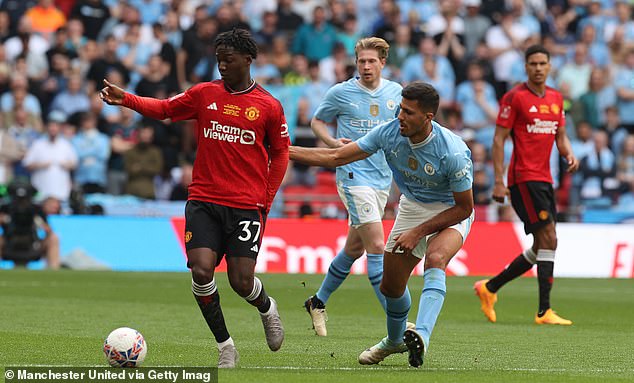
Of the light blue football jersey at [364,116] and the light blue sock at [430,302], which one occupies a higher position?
the light blue football jersey at [364,116]

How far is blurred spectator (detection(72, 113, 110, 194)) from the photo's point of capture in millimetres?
23578

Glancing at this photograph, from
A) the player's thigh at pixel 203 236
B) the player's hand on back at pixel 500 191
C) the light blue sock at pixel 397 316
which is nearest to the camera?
the player's thigh at pixel 203 236

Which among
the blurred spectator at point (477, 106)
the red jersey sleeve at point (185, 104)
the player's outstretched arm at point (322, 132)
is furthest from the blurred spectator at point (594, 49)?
the red jersey sleeve at point (185, 104)

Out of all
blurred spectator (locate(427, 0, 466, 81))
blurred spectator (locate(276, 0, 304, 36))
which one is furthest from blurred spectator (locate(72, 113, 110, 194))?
blurred spectator (locate(427, 0, 466, 81))

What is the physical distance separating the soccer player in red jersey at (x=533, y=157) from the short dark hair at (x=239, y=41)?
5471 mm

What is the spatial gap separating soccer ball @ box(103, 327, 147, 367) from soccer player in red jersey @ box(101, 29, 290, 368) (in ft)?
2.25

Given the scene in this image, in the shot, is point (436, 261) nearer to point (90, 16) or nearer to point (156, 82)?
point (156, 82)

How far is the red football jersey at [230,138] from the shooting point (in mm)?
9562

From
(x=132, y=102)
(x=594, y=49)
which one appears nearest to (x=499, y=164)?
(x=132, y=102)

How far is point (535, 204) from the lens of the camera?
14477mm

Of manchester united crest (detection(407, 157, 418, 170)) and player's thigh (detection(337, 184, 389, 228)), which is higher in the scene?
manchester united crest (detection(407, 157, 418, 170))

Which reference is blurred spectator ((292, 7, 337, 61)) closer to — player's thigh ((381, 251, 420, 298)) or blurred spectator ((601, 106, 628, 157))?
blurred spectator ((601, 106, 628, 157))

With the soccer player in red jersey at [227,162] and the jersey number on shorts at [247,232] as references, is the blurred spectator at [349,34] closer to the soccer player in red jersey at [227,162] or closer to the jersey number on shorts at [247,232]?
the soccer player in red jersey at [227,162]

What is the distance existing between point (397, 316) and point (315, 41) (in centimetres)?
1683
